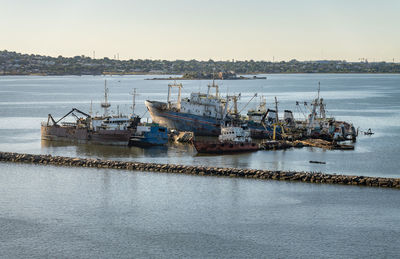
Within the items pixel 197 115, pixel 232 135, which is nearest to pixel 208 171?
pixel 232 135

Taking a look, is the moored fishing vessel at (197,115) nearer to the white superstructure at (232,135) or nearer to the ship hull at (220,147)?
the white superstructure at (232,135)

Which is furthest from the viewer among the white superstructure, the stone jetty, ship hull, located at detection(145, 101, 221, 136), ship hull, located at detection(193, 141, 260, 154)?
ship hull, located at detection(145, 101, 221, 136)

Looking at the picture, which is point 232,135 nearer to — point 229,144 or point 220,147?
point 229,144

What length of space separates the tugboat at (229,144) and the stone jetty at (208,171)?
332 inches

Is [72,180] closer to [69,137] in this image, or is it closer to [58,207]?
[58,207]

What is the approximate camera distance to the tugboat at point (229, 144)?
50938mm

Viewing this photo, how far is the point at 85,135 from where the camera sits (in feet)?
187

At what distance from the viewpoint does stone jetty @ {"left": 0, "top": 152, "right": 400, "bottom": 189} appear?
1507 inches

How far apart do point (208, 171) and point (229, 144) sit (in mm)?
10269

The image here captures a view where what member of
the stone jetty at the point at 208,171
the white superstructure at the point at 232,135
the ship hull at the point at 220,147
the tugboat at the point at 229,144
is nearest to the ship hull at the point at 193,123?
the tugboat at the point at 229,144

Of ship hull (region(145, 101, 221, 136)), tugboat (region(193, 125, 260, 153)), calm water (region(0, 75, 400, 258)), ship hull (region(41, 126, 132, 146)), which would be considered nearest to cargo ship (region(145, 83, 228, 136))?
ship hull (region(145, 101, 221, 136))

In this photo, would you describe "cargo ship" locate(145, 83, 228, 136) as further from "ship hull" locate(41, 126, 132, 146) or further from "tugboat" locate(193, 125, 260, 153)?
"tugboat" locate(193, 125, 260, 153)

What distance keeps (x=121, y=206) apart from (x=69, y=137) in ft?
84.2

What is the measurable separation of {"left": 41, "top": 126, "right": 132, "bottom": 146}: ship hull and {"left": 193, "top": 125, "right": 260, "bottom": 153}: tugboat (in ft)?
26.1
